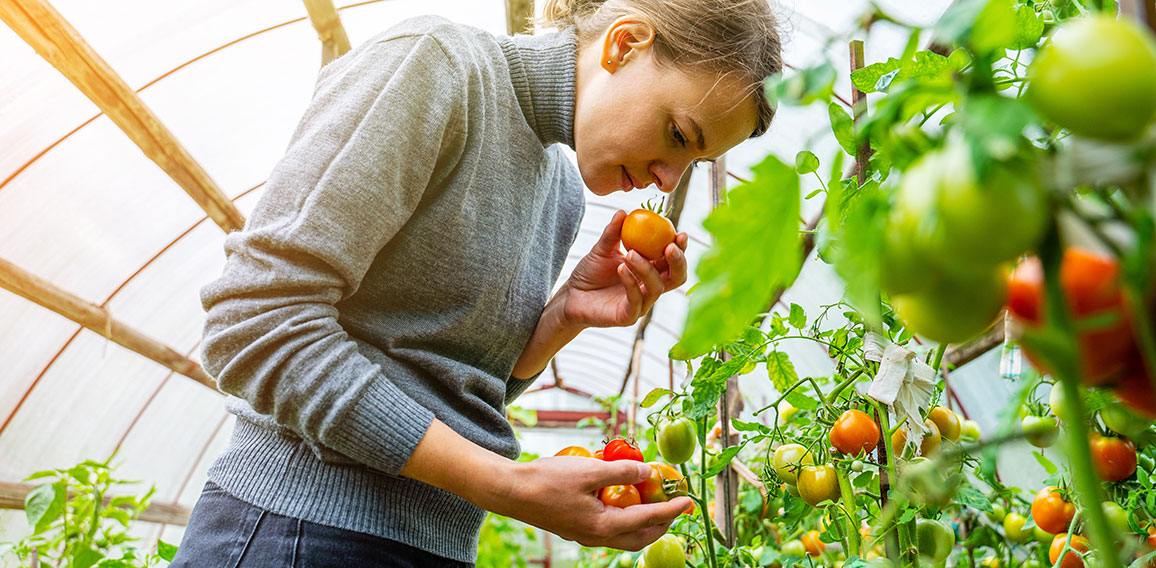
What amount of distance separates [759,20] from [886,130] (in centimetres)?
112

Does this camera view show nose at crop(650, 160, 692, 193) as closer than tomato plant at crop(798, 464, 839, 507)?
No

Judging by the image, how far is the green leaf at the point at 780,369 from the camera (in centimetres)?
108

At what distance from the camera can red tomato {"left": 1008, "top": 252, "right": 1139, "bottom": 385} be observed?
231 mm

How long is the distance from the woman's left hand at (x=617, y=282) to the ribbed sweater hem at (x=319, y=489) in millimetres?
428

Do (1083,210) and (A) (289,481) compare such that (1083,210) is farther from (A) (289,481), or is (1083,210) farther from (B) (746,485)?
(B) (746,485)

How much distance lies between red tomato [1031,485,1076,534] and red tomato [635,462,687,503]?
502mm

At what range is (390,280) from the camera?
107cm

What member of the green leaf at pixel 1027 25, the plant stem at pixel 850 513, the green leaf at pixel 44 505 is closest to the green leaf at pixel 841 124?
the green leaf at pixel 1027 25

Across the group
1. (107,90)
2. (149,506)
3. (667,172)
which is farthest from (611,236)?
(149,506)

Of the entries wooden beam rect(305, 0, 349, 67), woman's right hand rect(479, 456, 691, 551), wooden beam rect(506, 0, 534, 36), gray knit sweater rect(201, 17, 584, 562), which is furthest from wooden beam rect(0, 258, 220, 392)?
woman's right hand rect(479, 456, 691, 551)

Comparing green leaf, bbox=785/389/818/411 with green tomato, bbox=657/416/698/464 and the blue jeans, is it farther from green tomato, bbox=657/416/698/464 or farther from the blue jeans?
the blue jeans

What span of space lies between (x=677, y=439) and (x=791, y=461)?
8.0 inches

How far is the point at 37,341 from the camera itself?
384cm

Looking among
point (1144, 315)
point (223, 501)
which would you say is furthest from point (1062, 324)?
point (223, 501)
